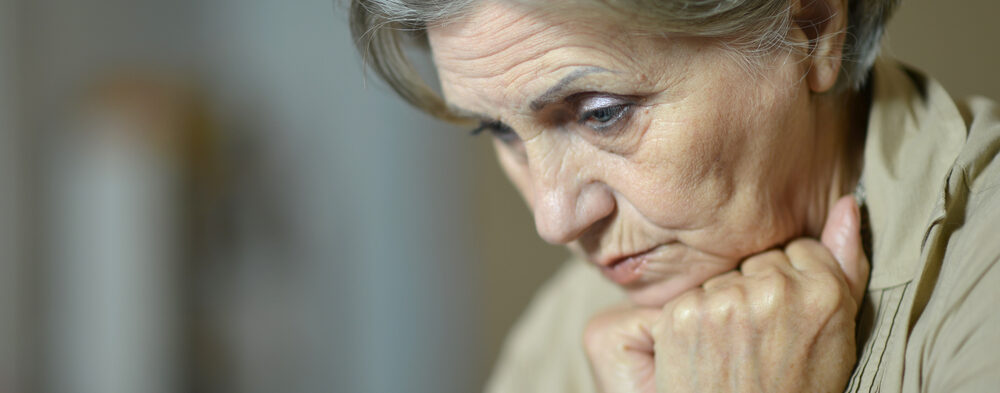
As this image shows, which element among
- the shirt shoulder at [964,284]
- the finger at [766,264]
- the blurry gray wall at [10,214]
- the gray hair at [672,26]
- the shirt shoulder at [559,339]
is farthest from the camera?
the blurry gray wall at [10,214]

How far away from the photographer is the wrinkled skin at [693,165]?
797mm

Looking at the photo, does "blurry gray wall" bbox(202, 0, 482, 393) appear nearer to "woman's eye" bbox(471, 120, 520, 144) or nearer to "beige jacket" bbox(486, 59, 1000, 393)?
"woman's eye" bbox(471, 120, 520, 144)

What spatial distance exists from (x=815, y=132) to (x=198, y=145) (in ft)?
9.73

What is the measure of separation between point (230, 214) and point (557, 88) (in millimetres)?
2810

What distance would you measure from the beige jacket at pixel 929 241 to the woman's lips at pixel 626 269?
0.80 feet

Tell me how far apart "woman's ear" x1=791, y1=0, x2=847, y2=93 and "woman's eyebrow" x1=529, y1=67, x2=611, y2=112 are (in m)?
0.24

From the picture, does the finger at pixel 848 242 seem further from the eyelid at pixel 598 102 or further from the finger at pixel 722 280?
the eyelid at pixel 598 102

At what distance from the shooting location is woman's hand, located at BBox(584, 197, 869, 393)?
0.80 m

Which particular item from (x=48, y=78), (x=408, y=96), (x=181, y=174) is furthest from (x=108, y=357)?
(x=408, y=96)

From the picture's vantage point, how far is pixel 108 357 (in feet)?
10.3

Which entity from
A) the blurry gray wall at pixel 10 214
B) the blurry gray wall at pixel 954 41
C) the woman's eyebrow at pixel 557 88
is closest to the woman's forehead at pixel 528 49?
the woman's eyebrow at pixel 557 88

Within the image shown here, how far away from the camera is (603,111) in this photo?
83 cm

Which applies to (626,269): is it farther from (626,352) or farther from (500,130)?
(500,130)

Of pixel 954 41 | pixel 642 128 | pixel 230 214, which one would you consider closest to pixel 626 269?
pixel 642 128
